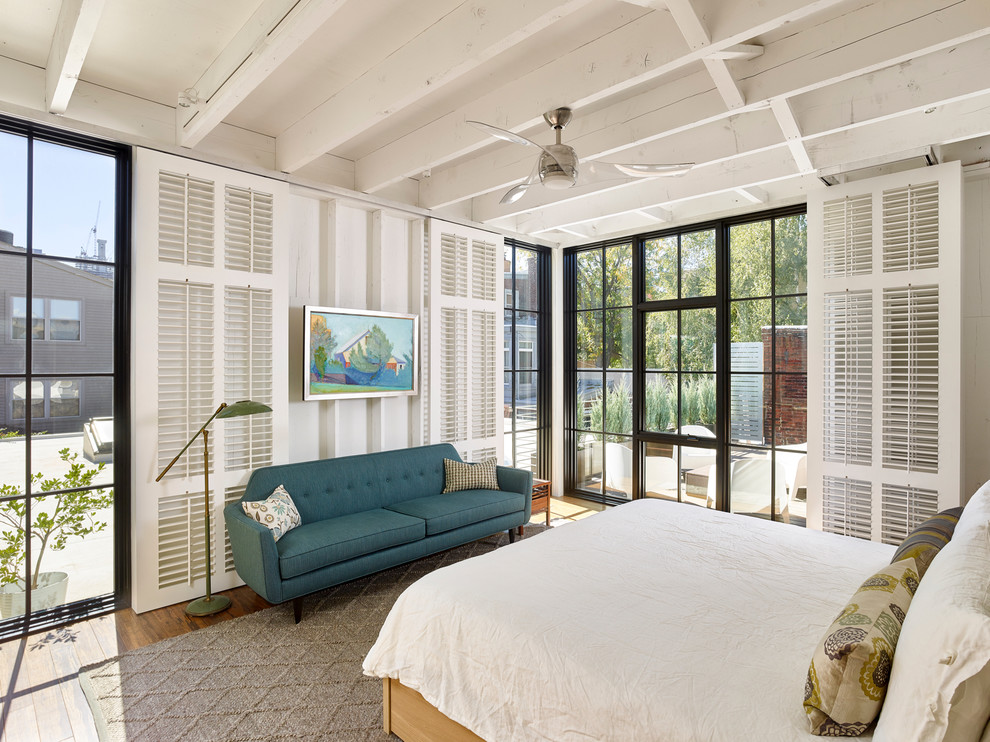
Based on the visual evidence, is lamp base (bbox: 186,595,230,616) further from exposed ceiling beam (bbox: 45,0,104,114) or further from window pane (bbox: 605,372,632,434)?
window pane (bbox: 605,372,632,434)

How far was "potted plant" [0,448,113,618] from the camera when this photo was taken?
9.64ft

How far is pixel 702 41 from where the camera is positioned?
2.13 metres

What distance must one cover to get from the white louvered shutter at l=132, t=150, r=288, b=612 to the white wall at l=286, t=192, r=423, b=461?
0.23 meters

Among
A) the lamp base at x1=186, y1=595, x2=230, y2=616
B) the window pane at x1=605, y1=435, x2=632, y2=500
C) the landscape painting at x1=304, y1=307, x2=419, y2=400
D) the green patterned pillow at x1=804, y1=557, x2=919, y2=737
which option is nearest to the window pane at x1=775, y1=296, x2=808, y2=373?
the window pane at x1=605, y1=435, x2=632, y2=500

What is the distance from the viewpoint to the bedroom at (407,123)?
7.68 ft

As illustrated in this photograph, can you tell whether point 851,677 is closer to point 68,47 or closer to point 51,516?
point 68,47

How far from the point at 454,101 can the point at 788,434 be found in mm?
3505

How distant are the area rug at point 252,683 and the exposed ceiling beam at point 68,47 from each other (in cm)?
280

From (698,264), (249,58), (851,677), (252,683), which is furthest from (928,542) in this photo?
(698,264)

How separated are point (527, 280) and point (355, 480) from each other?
289cm

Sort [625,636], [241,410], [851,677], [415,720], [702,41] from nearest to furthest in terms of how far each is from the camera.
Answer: [851,677], [625,636], [415,720], [702,41], [241,410]

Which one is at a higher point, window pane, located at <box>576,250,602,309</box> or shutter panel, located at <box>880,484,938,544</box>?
window pane, located at <box>576,250,602,309</box>

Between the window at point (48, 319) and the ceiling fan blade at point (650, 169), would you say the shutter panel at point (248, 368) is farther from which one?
the ceiling fan blade at point (650, 169)

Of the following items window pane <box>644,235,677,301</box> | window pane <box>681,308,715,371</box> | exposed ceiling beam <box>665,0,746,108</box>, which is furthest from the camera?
window pane <box>644,235,677,301</box>
